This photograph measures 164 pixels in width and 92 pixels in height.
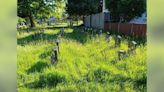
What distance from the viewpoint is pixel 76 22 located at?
2.50 meters

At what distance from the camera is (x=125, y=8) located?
2686 mm

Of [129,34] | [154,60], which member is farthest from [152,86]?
[129,34]

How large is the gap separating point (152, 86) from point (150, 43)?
192mm

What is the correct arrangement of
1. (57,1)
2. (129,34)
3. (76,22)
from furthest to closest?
(129,34), (76,22), (57,1)

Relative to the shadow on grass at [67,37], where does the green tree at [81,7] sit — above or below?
above

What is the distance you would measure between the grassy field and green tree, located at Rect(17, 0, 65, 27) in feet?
0.46

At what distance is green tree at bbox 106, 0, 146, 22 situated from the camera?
249cm

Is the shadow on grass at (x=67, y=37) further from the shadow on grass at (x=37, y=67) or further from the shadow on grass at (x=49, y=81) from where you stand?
→ the shadow on grass at (x=49, y=81)

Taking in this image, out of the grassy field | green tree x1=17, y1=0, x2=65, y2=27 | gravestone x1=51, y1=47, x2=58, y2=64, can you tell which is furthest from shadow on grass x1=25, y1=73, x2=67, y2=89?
green tree x1=17, y1=0, x2=65, y2=27

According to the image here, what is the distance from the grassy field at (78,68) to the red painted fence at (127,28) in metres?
0.12

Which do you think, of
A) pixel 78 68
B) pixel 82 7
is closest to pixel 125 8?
pixel 82 7

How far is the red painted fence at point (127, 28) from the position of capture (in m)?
2.61

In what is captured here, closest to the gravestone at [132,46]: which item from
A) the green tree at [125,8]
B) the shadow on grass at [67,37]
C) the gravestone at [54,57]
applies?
the green tree at [125,8]

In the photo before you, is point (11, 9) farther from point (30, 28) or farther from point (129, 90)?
point (129, 90)
